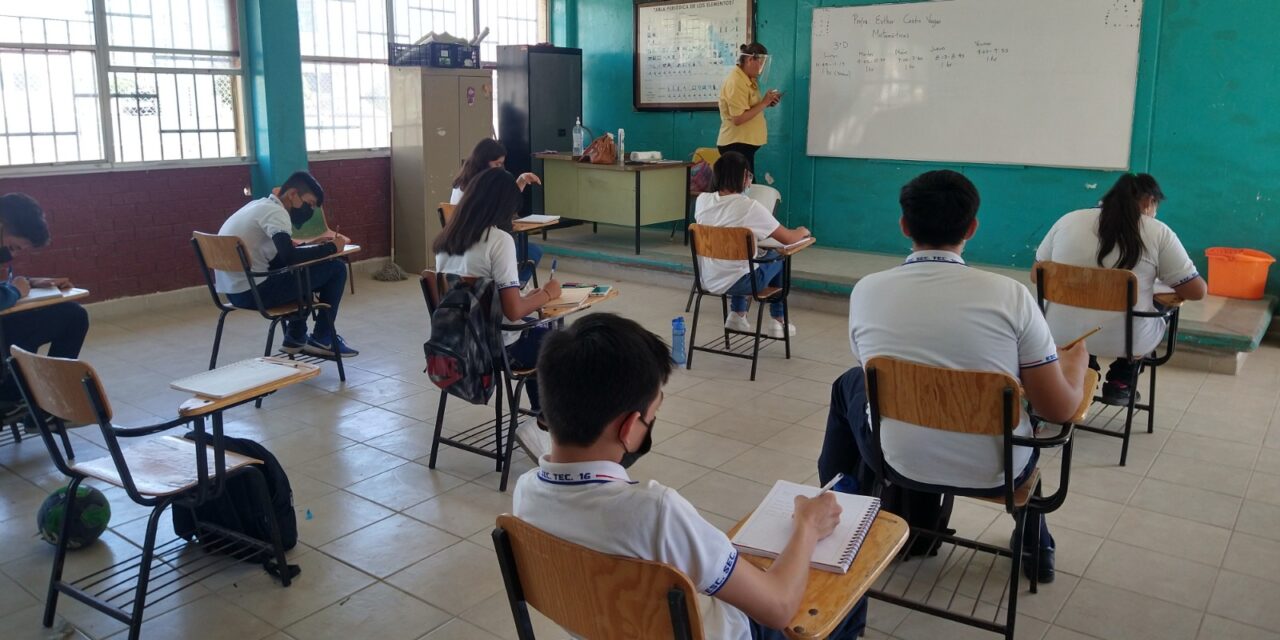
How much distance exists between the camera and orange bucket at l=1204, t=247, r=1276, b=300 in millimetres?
5840

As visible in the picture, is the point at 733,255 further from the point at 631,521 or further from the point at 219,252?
the point at 631,521

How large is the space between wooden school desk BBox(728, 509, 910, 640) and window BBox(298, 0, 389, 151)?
21.1ft

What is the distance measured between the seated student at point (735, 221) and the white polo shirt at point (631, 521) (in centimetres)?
354

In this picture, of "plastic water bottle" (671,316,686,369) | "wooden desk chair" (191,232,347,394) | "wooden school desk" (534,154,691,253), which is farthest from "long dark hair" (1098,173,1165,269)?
"wooden school desk" (534,154,691,253)

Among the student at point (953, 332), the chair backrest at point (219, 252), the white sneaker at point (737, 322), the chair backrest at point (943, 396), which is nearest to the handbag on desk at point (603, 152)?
the white sneaker at point (737, 322)

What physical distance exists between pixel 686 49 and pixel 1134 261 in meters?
5.32

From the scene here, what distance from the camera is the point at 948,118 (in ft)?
23.0

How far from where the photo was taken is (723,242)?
4910mm

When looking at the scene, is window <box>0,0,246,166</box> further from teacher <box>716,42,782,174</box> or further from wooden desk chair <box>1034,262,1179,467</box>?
wooden desk chair <box>1034,262,1179,467</box>

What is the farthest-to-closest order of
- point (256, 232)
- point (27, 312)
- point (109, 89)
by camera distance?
point (109, 89), point (256, 232), point (27, 312)

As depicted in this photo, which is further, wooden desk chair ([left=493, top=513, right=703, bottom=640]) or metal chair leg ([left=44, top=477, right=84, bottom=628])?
metal chair leg ([left=44, top=477, right=84, bottom=628])

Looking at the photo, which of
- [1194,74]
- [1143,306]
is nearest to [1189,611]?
[1143,306]

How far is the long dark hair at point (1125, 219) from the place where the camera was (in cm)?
379

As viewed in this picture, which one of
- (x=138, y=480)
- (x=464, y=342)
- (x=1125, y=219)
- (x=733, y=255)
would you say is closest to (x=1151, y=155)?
(x=1125, y=219)
